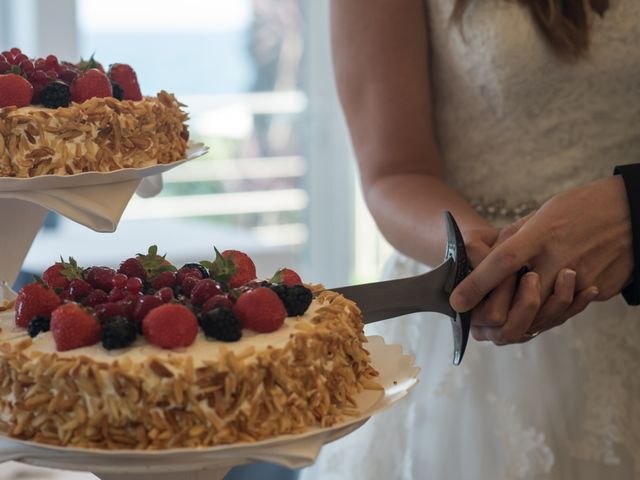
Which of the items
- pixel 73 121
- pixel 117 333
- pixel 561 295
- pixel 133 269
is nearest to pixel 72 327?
pixel 117 333

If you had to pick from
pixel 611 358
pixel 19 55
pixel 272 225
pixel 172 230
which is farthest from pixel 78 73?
pixel 272 225

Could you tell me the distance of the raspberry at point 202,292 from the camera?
3.08ft

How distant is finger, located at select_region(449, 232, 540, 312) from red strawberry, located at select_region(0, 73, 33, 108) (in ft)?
1.90

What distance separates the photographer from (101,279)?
980 mm

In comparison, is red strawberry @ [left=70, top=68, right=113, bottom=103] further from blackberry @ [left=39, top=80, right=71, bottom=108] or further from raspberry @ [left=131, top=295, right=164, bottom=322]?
raspberry @ [left=131, top=295, right=164, bottom=322]

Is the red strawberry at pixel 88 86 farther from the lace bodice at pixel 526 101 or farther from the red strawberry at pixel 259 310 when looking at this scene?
the lace bodice at pixel 526 101

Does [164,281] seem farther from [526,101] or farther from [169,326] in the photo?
[526,101]

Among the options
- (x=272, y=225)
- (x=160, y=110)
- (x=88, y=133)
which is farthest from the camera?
(x=272, y=225)

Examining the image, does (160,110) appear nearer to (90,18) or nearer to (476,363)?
(476,363)

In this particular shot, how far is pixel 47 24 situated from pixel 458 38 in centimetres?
249

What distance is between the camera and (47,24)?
3.63 metres

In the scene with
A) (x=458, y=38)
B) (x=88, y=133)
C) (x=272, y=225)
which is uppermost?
(x=458, y=38)

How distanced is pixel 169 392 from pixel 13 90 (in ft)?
1.69

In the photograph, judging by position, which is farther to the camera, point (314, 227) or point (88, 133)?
point (314, 227)
